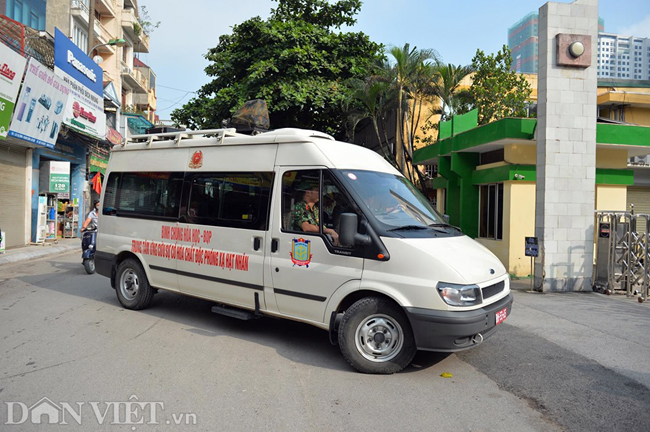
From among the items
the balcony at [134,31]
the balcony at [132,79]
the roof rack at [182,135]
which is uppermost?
the balcony at [134,31]

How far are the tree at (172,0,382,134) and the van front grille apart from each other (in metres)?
15.1

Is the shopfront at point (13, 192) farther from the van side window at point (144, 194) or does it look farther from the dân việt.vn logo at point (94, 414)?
the dân việt.vn logo at point (94, 414)

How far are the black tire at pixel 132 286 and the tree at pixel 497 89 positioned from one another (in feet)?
50.9

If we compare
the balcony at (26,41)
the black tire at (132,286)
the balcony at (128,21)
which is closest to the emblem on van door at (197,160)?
the black tire at (132,286)

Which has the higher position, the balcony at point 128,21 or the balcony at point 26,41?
the balcony at point 128,21

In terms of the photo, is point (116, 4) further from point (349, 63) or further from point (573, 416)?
point (573, 416)

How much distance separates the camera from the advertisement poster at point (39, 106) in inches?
613

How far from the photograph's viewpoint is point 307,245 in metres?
5.25

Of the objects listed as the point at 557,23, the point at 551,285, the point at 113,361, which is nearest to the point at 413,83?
the point at 557,23

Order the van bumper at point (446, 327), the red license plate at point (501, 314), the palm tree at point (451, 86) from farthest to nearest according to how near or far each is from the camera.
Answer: the palm tree at point (451, 86), the red license plate at point (501, 314), the van bumper at point (446, 327)

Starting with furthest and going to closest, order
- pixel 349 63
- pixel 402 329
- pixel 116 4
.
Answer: pixel 116 4 → pixel 349 63 → pixel 402 329

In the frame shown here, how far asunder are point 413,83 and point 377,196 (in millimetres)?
14278

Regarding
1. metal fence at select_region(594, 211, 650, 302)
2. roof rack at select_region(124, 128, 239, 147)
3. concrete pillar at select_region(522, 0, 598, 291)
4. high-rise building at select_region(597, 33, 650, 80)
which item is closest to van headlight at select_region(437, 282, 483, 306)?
roof rack at select_region(124, 128, 239, 147)

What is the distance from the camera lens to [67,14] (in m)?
24.8
